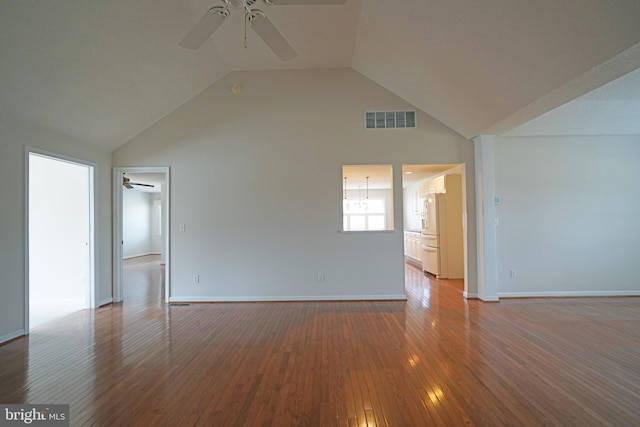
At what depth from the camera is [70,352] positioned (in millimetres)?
2986

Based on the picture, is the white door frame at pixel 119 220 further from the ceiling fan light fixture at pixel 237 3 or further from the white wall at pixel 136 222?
the white wall at pixel 136 222

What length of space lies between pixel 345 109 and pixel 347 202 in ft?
21.5

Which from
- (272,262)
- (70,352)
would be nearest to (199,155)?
(272,262)

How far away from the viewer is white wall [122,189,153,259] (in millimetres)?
10922

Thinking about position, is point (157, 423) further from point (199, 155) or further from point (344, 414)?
point (199, 155)

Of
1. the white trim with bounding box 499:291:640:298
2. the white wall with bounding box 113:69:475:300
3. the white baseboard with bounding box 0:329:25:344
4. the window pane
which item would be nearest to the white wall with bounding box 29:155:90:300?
the white wall with bounding box 113:69:475:300

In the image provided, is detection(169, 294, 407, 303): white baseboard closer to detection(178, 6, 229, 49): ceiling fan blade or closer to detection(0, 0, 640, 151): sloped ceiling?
detection(0, 0, 640, 151): sloped ceiling

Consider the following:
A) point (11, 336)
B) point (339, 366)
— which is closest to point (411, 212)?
point (339, 366)

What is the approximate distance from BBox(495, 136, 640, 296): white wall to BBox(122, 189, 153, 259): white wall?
11.3m

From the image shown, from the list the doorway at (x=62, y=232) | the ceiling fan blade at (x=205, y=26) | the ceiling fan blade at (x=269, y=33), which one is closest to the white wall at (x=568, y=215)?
the ceiling fan blade at (x=269, y=33)

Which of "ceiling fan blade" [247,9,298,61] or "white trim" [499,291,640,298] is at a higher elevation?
"ceiling fan blade" [247,9,298,61]

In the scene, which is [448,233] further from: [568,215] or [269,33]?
[269,33]

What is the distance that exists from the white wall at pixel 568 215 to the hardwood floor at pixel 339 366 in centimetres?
63

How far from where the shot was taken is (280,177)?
15.8 feet
